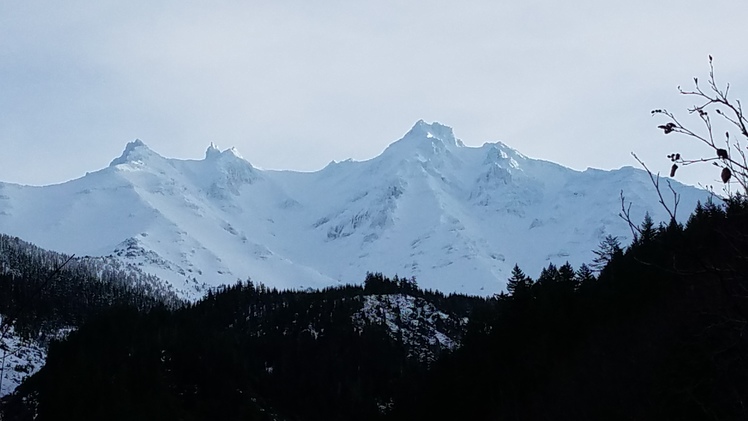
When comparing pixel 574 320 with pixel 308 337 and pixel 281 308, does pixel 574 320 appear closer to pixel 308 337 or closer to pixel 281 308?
pixel 308 337

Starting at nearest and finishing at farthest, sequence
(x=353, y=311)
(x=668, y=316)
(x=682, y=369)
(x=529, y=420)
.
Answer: (x=682, y=369), (x=668, y=316), (x=529, y=420), (x=353, y=311)

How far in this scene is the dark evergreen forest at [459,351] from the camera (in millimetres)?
21244

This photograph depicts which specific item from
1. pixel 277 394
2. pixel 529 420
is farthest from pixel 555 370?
pixel 277 394

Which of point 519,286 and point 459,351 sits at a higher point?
point 519,286

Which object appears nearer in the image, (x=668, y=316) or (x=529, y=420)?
(x=668, y=316)

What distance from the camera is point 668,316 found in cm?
5141

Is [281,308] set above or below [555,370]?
above

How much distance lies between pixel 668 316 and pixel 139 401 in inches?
2734

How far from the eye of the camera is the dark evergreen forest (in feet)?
69.7

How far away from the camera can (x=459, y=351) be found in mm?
79812

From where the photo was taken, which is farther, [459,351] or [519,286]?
[459,351]

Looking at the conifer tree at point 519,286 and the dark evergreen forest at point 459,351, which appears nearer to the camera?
the dark evergreen forest at point 459,351

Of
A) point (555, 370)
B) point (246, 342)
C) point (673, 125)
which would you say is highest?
point (246, 342)

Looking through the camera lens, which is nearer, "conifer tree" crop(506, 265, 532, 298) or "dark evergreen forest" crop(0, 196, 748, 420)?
"dark evergreen forest" crop(0, 196, 748, 420)
